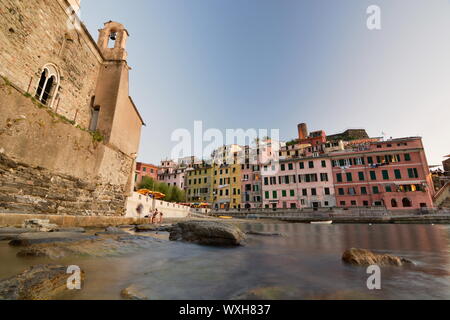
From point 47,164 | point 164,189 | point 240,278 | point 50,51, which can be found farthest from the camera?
point 164,189

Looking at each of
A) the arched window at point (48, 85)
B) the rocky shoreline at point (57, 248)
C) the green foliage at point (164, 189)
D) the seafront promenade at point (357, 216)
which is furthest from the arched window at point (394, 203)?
the arched window at point (48, 85)

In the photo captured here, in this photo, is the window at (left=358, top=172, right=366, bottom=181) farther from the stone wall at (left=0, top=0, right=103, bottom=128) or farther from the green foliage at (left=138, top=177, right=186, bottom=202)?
the stone wall at (left=0, top=0, right=103, bottom=128)

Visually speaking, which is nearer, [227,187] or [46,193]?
[46,193]

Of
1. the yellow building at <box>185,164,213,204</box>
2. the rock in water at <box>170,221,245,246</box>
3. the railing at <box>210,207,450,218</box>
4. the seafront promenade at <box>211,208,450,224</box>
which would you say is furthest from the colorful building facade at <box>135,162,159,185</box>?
the rock in water at <box>170,221,245,246</box>

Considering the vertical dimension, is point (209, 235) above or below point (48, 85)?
below

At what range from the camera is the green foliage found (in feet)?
149

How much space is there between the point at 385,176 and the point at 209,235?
40.1 meters

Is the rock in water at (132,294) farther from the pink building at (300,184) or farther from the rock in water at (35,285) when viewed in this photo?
the pink building at (300,184)

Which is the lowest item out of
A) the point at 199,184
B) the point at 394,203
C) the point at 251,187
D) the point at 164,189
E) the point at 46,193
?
the point at 46,193

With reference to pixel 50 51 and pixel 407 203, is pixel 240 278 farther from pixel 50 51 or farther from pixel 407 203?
pixel 407 203

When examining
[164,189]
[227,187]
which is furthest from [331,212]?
[164,189]

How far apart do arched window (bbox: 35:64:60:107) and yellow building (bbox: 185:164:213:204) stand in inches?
1733

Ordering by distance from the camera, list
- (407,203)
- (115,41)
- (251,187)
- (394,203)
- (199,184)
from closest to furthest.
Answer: (115,41) < (407,203) < (394,203) < (251,187) < (199,184)

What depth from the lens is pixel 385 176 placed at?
112 feet
